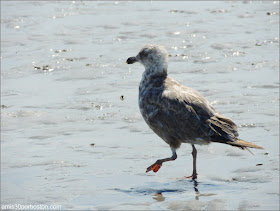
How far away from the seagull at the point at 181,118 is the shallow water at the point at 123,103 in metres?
0.45

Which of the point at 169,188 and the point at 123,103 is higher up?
the point at 123,103

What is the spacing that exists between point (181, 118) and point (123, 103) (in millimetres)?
3344

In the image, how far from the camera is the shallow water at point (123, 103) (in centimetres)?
801

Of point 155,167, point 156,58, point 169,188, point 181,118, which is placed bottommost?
point 169,188

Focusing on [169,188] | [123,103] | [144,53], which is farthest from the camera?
[123,103]

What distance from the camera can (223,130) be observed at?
320 inches

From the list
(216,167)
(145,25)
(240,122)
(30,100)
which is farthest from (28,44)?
(216,167)

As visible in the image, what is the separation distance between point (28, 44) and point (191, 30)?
13.4ft

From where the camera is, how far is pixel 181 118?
331 inches

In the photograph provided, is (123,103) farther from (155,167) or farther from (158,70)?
(155,167)

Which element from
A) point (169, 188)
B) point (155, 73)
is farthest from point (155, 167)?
point (155, 73)

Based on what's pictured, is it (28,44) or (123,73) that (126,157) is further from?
(28,44)

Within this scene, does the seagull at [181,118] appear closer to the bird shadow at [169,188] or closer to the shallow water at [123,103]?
the bird shadow at [169,188]

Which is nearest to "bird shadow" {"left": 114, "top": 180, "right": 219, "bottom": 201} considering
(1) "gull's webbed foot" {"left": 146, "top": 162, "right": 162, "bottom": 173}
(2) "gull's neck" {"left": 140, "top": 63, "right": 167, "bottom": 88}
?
(1) "gull's webbed foot" {"left": 146, "top": 162, "right": 162, "bottom": 173}
